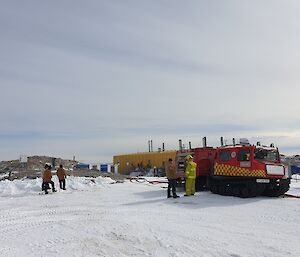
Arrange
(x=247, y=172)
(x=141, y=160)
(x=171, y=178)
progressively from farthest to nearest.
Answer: (x=141, y=160) < (x=171, y=178) < (x=247, y=172)

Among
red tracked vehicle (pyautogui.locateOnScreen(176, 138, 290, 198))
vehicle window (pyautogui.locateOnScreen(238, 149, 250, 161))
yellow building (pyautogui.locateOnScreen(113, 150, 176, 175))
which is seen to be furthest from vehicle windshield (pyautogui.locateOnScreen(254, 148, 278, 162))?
yellow building (pyautogui.locateOnScreen(113, 150, 176, 175))

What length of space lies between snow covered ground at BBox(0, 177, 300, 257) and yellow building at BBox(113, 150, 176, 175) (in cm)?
2945

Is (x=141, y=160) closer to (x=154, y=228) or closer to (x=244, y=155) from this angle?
(x=244, y=155)

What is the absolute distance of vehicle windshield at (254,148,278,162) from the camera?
51.3 feet

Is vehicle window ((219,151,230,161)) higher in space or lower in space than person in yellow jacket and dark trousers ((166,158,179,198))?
higher

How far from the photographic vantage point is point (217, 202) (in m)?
14.2

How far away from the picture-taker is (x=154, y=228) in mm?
9070

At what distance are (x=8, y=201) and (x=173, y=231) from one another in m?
9.60

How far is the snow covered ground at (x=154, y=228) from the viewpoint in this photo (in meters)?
7.25

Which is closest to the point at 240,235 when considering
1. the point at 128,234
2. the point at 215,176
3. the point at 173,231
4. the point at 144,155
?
the point at 173,231

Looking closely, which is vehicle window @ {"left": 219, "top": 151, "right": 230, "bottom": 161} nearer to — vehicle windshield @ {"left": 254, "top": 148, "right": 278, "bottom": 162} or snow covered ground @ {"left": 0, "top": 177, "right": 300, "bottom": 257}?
vehicle windshield @ {"left": 254, "top": 148, "right": 278, "bottom": 162}

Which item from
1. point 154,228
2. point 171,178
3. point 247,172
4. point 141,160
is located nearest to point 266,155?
point 247,172

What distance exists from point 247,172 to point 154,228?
725cm

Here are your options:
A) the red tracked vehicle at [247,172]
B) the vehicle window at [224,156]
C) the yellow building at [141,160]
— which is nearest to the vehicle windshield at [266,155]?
the red tracked vehicle at [247,172]
